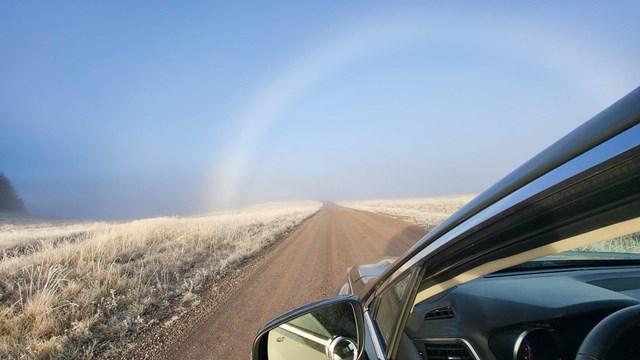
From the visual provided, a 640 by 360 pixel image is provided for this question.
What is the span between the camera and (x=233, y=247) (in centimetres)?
1150

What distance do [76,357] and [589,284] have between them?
505 centimetres

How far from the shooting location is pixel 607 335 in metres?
0.96

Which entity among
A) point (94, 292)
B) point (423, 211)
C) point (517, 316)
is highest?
point (517, 316)

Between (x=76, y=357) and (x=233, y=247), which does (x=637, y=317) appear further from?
(x=233, y=247)

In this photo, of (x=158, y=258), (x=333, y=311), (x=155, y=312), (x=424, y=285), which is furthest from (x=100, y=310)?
(x=424, y=285)

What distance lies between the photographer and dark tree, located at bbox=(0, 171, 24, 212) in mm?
65250

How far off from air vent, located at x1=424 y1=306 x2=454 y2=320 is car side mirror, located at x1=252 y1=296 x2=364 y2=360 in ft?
1.11

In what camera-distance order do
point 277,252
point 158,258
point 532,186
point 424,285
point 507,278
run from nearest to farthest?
point 532,186, point 424,285, point 507,278, point 158,258, point 277,252

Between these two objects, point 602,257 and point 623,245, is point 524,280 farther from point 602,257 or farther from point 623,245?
point 602,257

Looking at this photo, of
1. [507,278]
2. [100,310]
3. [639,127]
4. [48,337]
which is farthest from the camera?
[100,310]

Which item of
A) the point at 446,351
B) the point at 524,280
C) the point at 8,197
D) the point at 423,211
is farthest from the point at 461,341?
the point at 8,197

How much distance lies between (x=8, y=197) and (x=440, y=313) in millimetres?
89630

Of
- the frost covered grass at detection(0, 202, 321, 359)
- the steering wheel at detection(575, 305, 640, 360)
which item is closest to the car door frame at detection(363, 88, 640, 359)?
the steering wheel at detection(575, 305, 640, 360)

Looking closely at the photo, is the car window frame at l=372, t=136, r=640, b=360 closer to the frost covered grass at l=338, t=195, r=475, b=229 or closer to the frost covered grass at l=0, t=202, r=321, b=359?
the frost covered grass at l=0, t=202, r=321, b=359
